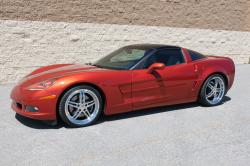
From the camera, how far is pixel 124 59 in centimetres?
563

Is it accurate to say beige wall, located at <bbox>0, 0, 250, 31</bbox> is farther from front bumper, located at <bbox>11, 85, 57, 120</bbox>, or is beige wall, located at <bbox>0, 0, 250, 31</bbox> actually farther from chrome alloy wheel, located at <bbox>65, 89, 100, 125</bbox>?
chrome alloy wheel, located at <bbox>65, 89, 100, 125</bbox>

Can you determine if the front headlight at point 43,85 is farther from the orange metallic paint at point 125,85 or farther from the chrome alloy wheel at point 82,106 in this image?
the chrome alloy wheel at point 82,106

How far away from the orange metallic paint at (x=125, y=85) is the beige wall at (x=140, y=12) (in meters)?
4.18

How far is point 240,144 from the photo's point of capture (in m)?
4.07

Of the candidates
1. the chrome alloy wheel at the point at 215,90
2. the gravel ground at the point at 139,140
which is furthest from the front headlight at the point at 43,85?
the chrome alloy wheel at the point at 215,90

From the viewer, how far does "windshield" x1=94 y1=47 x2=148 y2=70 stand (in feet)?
17.4

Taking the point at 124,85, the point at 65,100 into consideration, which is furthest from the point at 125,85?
the point at 65,100

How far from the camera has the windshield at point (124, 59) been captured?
5.30 meters

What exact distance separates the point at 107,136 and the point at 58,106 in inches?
33.0

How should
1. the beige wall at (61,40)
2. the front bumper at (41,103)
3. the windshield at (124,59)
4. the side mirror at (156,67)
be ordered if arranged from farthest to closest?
the beige wall at (61,40) → the windshield at (124,59) → the side mirror at (156,67) → the front bumper at (41,103)

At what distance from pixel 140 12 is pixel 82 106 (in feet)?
24.4

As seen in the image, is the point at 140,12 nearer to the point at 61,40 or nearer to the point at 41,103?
the point at 61,40

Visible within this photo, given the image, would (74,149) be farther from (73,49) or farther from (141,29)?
(141,29)

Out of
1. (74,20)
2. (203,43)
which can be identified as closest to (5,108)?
(74,20)
